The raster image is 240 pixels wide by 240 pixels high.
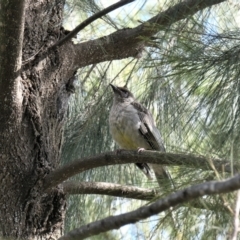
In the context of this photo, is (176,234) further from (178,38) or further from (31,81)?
(31,81)

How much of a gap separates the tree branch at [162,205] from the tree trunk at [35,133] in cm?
122

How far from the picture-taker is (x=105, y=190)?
3445 millimetres

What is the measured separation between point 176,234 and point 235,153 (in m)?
Answer: 0.37

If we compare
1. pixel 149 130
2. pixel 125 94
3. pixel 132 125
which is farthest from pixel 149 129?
pixel 125 94

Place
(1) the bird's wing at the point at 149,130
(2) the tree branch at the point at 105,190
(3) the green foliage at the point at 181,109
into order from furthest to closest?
(1) the bird's wing at the point at 149,130 < (2) the tree branch at the point at 105,190 < (3) the green foliage at the point at 181,109

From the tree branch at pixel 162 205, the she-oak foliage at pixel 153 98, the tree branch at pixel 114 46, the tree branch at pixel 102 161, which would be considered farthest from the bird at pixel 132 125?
the tree branch at pixel 162 205

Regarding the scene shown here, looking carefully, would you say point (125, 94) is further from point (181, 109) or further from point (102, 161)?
point (102, 161)

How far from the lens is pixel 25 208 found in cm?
320

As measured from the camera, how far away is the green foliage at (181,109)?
8.52ft

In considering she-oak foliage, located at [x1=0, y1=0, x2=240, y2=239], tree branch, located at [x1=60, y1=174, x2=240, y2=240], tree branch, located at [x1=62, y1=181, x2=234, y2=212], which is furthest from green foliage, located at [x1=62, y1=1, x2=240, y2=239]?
tree branch, located at [x1=60, y1=174, x2=240, y2=240]

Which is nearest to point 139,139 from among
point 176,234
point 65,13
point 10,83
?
point 65,13

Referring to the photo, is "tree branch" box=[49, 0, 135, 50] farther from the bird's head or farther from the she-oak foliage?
the bird's head

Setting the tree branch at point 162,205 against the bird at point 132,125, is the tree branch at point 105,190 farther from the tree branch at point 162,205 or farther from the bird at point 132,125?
the tree branch at point 162,205

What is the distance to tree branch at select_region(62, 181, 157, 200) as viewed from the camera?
3.39 meters
